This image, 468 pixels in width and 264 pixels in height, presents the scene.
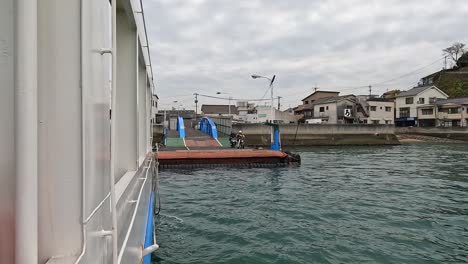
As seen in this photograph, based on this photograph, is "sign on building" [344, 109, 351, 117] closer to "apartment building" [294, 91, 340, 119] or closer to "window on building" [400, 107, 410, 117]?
"apartment building" [294, 91, 340, 119]

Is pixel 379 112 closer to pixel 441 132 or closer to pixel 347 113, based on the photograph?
pixel 347 113

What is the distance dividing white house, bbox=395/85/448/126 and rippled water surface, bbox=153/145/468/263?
45851 millimetres

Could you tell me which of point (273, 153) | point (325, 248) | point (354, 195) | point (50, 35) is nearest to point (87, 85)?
point (50, 35)

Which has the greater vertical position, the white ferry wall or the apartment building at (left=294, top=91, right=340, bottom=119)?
the apartment building at (left=294, top=91, right=340, bottom=119)

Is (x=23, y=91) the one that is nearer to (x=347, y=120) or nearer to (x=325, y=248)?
(x=325, y=248)

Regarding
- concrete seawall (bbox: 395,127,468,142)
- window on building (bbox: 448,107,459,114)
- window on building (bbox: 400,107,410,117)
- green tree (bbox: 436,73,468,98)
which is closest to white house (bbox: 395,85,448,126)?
window on building (bbox: 400,107,410,117)

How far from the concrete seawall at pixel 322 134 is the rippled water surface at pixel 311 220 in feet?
64.6

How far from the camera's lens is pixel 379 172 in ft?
46.7

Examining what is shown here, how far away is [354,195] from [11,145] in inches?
377

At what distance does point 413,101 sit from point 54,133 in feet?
195

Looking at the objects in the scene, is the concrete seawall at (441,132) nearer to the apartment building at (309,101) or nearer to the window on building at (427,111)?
the window on building at (427,111)

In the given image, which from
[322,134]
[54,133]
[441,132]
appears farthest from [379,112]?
[54,133]

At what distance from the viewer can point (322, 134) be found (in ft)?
113

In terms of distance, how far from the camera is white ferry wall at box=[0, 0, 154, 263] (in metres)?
1.04
